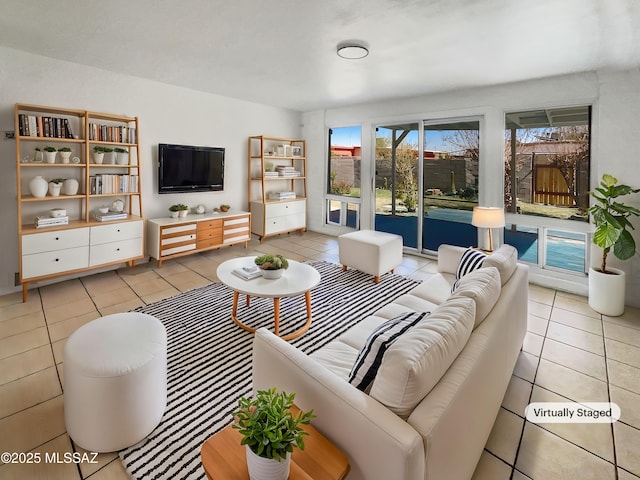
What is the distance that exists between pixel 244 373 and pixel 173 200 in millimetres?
3516

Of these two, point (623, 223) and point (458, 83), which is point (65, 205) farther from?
point (623, 223)

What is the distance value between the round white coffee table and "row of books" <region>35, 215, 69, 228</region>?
2010mm

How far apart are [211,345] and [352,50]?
9.36ft

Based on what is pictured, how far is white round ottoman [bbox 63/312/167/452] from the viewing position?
4.98 feet

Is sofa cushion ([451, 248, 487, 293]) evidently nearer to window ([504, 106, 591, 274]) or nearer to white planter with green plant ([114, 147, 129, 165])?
window ([504, 106, 591, 274])

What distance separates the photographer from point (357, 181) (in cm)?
618

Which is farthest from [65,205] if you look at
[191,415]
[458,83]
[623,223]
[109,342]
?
[623,223]

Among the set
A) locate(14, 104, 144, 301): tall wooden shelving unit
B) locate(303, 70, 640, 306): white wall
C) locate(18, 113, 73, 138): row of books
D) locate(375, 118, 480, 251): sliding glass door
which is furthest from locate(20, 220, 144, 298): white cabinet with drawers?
locate(375, 118, 480, 251): sliding glass door

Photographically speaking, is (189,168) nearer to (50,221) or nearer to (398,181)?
(50,221)

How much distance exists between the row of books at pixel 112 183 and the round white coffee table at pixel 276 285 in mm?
2072

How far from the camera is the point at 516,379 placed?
2.24 metres

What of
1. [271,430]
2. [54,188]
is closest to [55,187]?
[54,188]

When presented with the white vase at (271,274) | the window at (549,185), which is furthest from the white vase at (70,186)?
the window at (549,185)

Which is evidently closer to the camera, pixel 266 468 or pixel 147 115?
pixel 266 468
